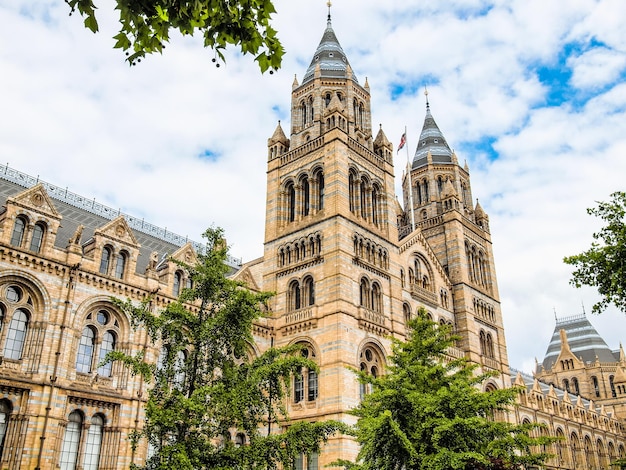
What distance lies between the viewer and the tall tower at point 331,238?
32750 millimetres

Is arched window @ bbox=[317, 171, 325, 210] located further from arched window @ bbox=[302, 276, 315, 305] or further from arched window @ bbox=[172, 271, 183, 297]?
arched window @ bbox=[172, 271, 183, 297]

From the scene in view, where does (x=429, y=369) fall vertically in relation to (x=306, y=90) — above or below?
below

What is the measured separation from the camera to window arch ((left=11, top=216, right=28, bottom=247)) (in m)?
26.2

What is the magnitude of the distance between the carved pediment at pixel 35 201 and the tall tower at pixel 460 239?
26422 millimetres

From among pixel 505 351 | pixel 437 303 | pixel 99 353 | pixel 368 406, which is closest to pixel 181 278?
pixel 99 353

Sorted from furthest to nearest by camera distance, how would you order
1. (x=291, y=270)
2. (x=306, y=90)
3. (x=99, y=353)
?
1. (x=306, y=90)
2. (x=291, y=270)
3. (x=99, y=353)

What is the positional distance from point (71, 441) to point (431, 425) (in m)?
15.5

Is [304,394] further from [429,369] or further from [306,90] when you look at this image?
[306,90]

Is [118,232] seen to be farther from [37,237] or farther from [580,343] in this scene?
[580,343]

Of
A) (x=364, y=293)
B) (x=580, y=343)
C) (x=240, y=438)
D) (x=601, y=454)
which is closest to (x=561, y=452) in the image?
(x=601, y=454)

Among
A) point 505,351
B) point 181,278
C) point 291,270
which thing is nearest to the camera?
point 181,278

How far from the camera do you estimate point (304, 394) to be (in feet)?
109

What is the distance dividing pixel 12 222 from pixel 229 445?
15.7 meters

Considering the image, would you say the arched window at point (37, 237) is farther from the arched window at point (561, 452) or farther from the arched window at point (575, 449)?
the arched window at point (575, 449)
